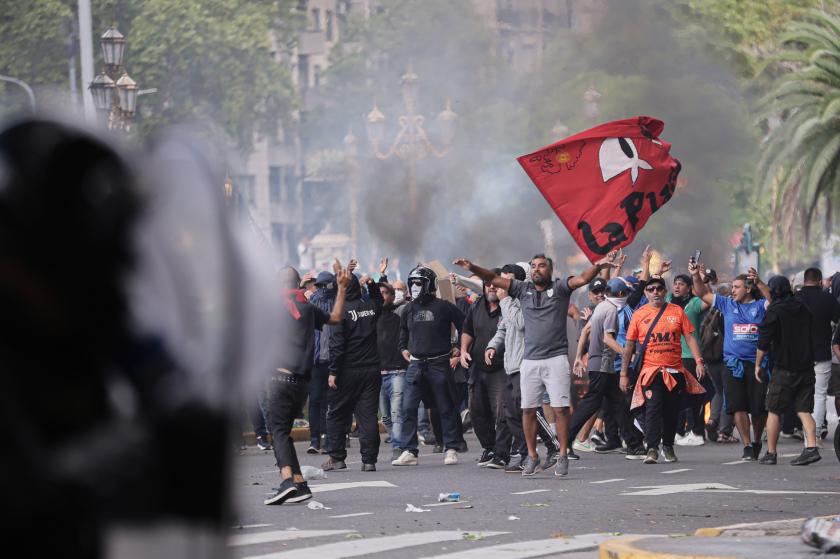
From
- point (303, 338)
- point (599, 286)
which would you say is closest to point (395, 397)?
point (599, 286)

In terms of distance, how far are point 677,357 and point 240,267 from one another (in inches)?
567

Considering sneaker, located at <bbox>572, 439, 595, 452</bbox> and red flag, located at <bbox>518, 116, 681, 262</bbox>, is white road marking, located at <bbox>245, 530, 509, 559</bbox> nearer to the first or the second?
red flag, located at <bbox>518, 116, 681, 262</bbox>

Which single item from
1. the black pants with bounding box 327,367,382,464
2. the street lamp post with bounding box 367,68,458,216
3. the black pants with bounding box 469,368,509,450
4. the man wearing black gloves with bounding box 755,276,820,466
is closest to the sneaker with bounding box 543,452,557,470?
the black pants with bounding box 469,368,509,450

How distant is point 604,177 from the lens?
55.2ft

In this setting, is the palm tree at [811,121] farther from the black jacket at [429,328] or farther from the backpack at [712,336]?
the black jacket at [429,328]

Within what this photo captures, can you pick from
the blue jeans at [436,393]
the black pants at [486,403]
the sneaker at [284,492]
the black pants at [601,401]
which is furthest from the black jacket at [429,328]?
the sneaker at [284,492]

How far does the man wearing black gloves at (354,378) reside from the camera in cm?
1631

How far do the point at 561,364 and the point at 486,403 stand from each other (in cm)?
229

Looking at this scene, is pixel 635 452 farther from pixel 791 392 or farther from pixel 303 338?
pixel 303 338

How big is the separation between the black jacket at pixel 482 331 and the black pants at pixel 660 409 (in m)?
1.44

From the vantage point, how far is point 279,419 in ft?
40.9

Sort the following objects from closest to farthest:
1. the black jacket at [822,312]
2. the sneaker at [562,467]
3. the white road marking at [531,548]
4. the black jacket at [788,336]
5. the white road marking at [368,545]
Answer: the white road marking at [531,548]
the white road marking at [368,545]
the sneaker at [562,467]
the black jacket at [788,336]
the black jacket at [822,312]

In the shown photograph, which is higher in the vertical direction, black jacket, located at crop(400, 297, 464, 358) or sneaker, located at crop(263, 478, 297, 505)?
black jacket, located at crop(400, 297, 464, 358)

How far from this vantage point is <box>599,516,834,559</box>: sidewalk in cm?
842
